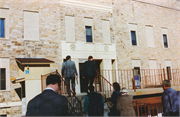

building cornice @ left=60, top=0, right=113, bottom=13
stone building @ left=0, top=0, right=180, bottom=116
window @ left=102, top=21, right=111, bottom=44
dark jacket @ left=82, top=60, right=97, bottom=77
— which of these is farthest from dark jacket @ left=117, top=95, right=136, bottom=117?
building cornice @ left=60, top=0, right=113, bottom=13

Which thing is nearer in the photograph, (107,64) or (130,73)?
(107,64)

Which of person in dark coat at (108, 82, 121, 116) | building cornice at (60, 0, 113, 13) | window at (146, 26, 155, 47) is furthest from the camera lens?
window at (146, 26, 155, 47)

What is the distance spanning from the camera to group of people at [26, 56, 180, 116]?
3129mm

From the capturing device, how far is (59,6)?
42.7 feet

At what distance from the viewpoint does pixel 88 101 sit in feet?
18.6

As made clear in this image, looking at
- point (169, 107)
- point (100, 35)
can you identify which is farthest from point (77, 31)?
point (169, 107)

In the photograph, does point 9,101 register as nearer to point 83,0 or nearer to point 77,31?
point 77,31

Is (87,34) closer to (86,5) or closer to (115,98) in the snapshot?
(86,5)

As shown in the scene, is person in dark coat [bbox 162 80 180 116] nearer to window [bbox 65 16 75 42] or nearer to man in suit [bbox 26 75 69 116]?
man in suit [bbox 26 75 69 116]

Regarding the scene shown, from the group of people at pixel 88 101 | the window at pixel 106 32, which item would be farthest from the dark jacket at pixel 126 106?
the window at pixel 106 32

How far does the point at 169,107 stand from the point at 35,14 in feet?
32.1

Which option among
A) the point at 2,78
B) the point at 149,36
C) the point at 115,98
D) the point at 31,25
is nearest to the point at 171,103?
the point at 115,98

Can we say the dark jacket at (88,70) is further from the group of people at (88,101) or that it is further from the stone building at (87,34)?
the stone building at (87,34)

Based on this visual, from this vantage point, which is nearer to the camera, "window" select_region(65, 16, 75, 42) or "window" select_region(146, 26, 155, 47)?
"window" select_region(65, 16, 75, 42)
